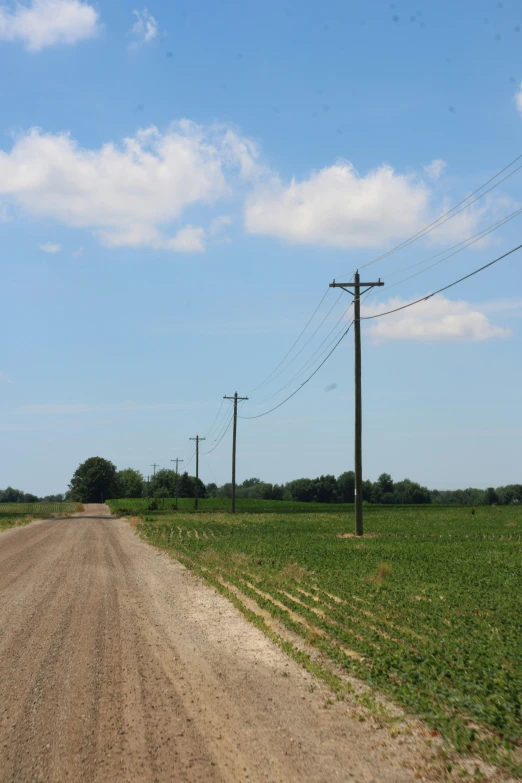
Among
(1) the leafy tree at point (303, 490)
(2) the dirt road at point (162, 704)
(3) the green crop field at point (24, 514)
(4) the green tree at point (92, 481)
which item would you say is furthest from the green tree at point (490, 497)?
(2) the dirt road at point (162, 704)

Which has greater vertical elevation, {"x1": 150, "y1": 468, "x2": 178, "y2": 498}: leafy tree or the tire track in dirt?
{"x1": 150, "y1": 468, "x2": 178, "y2": 498}: leafy tree

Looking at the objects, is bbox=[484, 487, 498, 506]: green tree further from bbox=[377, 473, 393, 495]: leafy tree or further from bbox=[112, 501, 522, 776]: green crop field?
bbox=[112, 501, 522, 776]: green crop field

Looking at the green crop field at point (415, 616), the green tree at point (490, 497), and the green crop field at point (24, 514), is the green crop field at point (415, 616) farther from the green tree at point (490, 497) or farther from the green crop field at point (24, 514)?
the green tree at point (490, 497)

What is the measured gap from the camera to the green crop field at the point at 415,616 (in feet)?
26.9

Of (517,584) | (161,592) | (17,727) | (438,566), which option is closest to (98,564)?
(161,592)

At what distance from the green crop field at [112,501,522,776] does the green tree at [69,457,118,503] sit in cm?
15546

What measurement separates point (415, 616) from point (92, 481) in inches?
6802

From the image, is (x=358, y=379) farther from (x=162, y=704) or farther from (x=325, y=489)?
(x=325, y=489)

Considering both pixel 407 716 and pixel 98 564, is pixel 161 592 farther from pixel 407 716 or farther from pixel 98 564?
pixel 407 716

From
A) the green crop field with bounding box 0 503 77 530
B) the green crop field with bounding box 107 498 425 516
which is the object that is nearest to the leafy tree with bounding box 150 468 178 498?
the green crop field with bounding box 107 498 425 516

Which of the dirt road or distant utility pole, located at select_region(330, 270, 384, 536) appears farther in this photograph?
distant utility pole, located at select_region(330, 270, 384, 536)

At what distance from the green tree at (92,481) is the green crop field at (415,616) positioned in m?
155

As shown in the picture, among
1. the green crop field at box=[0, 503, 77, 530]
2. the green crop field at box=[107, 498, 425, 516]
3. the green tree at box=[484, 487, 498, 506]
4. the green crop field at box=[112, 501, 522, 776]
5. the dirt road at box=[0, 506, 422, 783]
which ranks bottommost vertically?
the dirt road at box=[0, 506, 422, 783]

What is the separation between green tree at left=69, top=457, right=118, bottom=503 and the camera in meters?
180
